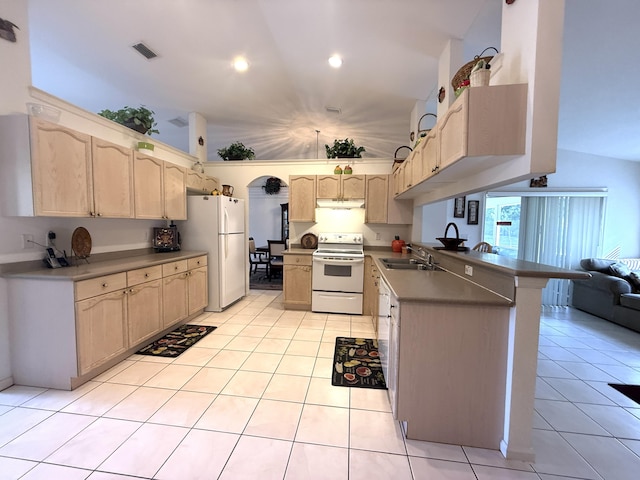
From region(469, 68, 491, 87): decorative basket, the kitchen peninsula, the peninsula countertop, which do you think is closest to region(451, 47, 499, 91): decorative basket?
region(469, 68, 491, 87): decorative basket

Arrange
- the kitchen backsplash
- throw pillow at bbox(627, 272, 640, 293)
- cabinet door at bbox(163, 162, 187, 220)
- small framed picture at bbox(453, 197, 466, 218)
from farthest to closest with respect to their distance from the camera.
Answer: small framed picture at bbox(453, 197, 466, 218)
the kitchen backsplash
throw pillow at bbox(627, 272, 640, 293)
cabinet door at bbox(163, 162, 187, 220)

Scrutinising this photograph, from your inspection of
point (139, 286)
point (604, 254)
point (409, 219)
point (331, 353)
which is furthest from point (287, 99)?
point (604, 254)

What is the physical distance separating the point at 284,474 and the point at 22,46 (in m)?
3.75

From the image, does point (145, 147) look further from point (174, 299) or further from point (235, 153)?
point (174, 299)

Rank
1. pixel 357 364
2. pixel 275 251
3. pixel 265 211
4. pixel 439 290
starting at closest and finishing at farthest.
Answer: pixel 439 290, pixel 357 364, pixel 275 251, pixel 265 211

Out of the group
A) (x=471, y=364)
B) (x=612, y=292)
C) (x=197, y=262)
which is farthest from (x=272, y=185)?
(x=612, y=292)

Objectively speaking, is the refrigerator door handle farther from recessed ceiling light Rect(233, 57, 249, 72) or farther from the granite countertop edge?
recessed ceiling light Rect(233, 57, 249, 72)

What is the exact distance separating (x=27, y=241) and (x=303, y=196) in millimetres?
3176

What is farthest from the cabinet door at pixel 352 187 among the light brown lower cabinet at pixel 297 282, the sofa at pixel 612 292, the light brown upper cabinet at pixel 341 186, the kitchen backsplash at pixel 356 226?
the sofa at pixel 612 292

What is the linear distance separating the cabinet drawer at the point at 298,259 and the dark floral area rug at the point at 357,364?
52.7 inches

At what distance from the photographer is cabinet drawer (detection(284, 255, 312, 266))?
410 cm

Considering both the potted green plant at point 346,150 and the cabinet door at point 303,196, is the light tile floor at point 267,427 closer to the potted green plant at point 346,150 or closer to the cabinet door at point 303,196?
the cabinet door at point 303,196

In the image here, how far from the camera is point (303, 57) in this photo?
2916 mm

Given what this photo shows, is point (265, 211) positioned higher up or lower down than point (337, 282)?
higher up
